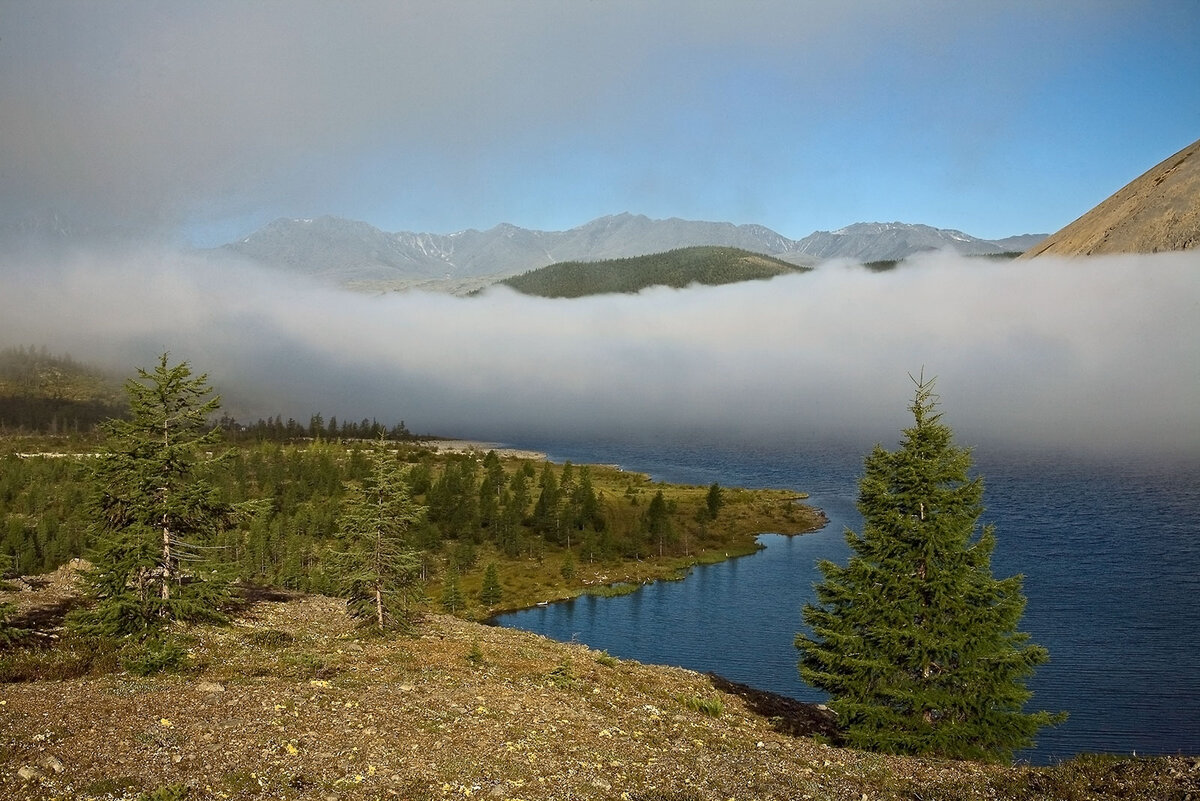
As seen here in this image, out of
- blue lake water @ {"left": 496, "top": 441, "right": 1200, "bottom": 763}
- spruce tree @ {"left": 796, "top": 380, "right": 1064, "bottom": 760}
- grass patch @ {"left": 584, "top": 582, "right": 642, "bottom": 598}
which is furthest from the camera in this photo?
grass patch @ {"left": 584, "top": 582, "right": 642, "bottom": 598}

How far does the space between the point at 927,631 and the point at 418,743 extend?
18.9 m

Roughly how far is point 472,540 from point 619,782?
107m

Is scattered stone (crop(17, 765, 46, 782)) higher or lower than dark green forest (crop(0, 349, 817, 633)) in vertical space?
higher

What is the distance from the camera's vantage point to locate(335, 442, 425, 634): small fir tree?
3669cm

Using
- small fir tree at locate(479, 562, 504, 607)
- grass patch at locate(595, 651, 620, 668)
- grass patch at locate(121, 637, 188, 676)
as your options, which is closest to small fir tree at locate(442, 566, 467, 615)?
small fir tree at locate(479, 562, 504, 607)

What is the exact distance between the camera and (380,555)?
122 ft

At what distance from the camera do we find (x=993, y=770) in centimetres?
2322

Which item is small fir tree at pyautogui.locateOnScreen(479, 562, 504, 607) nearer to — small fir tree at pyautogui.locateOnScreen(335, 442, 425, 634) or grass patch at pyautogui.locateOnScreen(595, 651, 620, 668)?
small fir tree at pyautogui.locateOnScreen(335, 442, 425, 634)

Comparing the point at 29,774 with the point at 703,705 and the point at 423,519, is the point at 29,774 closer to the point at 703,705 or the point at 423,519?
the point at 703,705

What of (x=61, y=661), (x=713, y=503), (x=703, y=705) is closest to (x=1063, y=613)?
(x=703, y=705)

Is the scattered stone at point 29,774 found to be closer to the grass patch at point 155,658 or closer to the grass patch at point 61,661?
the grass patch at point 155,658

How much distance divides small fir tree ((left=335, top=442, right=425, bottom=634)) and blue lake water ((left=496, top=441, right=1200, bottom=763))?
38.3m

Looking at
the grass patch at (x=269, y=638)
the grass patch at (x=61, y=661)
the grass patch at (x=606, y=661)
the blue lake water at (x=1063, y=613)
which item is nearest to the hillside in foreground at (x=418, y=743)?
the grass patch at (x=269, y=638)

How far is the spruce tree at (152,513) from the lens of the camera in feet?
94.4
